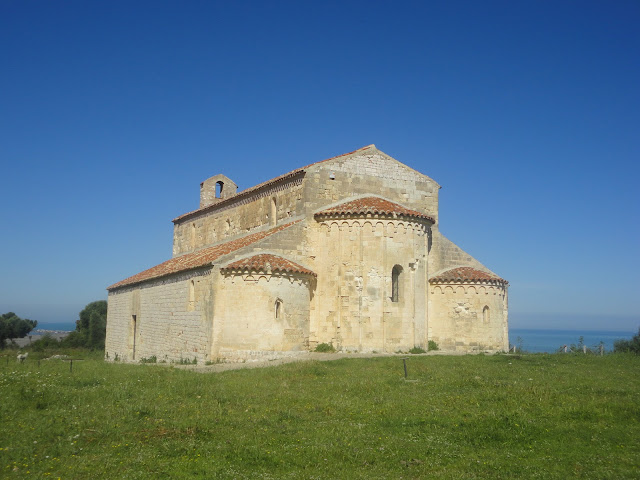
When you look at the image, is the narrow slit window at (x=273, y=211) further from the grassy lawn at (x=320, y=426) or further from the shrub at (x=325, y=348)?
the grassy lawn at (x=320, y=426)

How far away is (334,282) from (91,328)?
3522 centimetres

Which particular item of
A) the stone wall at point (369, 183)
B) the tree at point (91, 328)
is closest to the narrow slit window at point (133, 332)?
the stone wall at point (369, 183)

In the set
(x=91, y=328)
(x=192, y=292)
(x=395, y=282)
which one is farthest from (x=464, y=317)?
(x=91, y=328)

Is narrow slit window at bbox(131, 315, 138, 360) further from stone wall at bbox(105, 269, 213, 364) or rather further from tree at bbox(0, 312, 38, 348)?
tree at bbox(0, 312, 38, 348)

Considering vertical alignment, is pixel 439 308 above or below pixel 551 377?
above

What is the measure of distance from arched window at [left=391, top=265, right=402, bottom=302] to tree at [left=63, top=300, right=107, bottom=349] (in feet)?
104

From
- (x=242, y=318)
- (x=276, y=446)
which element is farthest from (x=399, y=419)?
(x=242, y=318)

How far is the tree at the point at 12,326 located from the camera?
5141 centimetres

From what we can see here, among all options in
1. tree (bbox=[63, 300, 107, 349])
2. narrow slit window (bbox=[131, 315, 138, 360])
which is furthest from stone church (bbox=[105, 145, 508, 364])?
tree (bbox=[63, 300, 107, 349])

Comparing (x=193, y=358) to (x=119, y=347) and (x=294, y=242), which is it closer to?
(x=294, y=242)

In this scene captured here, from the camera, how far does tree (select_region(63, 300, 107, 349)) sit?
156 feet

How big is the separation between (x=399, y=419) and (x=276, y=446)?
9.10 feet

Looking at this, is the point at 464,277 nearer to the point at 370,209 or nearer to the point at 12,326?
the point at 370,209

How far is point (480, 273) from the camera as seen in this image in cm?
2541
